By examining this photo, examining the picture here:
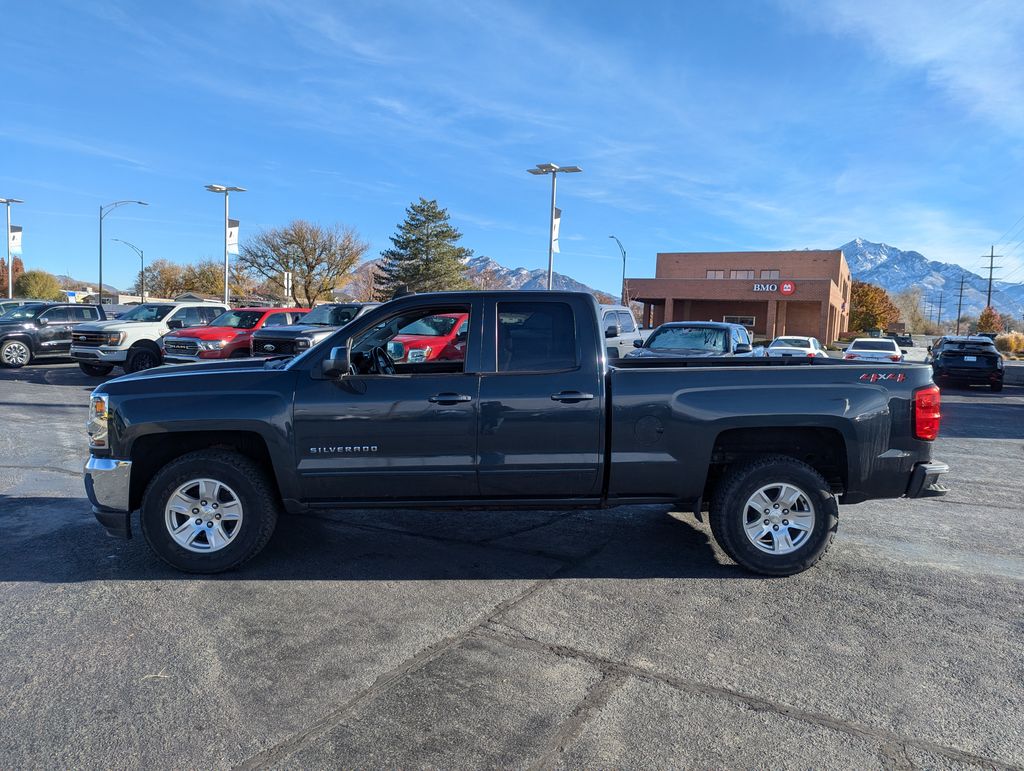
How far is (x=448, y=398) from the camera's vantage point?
Result: 16.1 feet

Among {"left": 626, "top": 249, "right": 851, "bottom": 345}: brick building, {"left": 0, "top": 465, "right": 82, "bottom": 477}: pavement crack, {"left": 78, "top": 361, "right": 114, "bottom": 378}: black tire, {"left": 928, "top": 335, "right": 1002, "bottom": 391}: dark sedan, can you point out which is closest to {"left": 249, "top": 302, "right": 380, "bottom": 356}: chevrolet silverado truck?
{"left": 0, "top": 465, "right": 82, "bottom": 477}: pavement crack

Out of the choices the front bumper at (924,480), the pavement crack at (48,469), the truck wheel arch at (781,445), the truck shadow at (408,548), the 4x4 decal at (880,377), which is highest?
the 4x4 decal at (880,377)

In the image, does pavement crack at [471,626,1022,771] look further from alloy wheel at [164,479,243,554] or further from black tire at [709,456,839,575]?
alloy wheel at [164,479,243,554]

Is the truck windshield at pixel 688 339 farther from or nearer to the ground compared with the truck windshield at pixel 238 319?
nearer to the ground

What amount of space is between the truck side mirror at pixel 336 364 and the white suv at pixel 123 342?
14158 millimetres

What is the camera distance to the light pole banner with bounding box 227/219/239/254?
35.8 m

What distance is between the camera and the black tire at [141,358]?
1758 centimetres

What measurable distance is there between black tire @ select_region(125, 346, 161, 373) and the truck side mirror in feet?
47.6

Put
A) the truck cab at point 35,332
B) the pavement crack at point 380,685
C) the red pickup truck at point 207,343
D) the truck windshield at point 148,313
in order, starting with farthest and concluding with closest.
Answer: the truck cab at point 35,332 → the truck windshield at point 148,313 → the red pickup truck at point 207,343 → the pavement crack at point 380,685

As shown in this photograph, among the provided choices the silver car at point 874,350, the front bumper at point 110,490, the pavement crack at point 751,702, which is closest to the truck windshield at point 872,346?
the silver car at point 874,350

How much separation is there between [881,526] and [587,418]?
317cm

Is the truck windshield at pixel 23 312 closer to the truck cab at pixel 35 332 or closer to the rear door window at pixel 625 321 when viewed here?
the truck cab at pixel 35 332

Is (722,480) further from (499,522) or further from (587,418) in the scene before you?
(499,522)

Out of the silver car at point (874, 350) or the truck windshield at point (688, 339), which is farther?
the silver car at point (874, 350)
